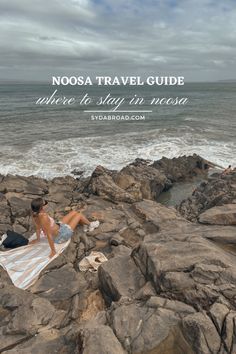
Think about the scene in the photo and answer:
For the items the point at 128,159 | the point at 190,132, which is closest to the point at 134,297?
the point at 128,159

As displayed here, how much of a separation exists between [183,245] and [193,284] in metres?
1.35

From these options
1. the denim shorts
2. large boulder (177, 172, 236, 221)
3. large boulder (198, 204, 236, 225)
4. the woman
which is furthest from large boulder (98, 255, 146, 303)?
large boulder (177, 172, 236, 221)

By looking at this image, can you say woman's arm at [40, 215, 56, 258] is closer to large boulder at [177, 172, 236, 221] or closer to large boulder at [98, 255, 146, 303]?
large boulder at [98, 255, 146, 303]

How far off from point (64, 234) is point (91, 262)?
5.02 ft

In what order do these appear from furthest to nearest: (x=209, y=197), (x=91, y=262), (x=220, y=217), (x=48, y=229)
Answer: (x=209, y=197) → (x=220, y=217) → (x=48, y=229) → (x=91, y=262)

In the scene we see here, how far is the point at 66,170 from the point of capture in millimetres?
25094

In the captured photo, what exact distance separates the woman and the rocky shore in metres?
0.33

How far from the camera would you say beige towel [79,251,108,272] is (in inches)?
354

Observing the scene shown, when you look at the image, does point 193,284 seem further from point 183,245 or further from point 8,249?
→ point 8,249

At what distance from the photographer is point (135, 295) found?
664 cm

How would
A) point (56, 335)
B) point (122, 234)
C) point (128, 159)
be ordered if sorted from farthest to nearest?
point (128, 159) < point (122, 234) < point (56, 335)

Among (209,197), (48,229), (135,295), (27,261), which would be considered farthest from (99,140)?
(135,295)

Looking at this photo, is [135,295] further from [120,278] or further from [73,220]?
[73,220]

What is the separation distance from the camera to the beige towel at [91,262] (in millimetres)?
8995
